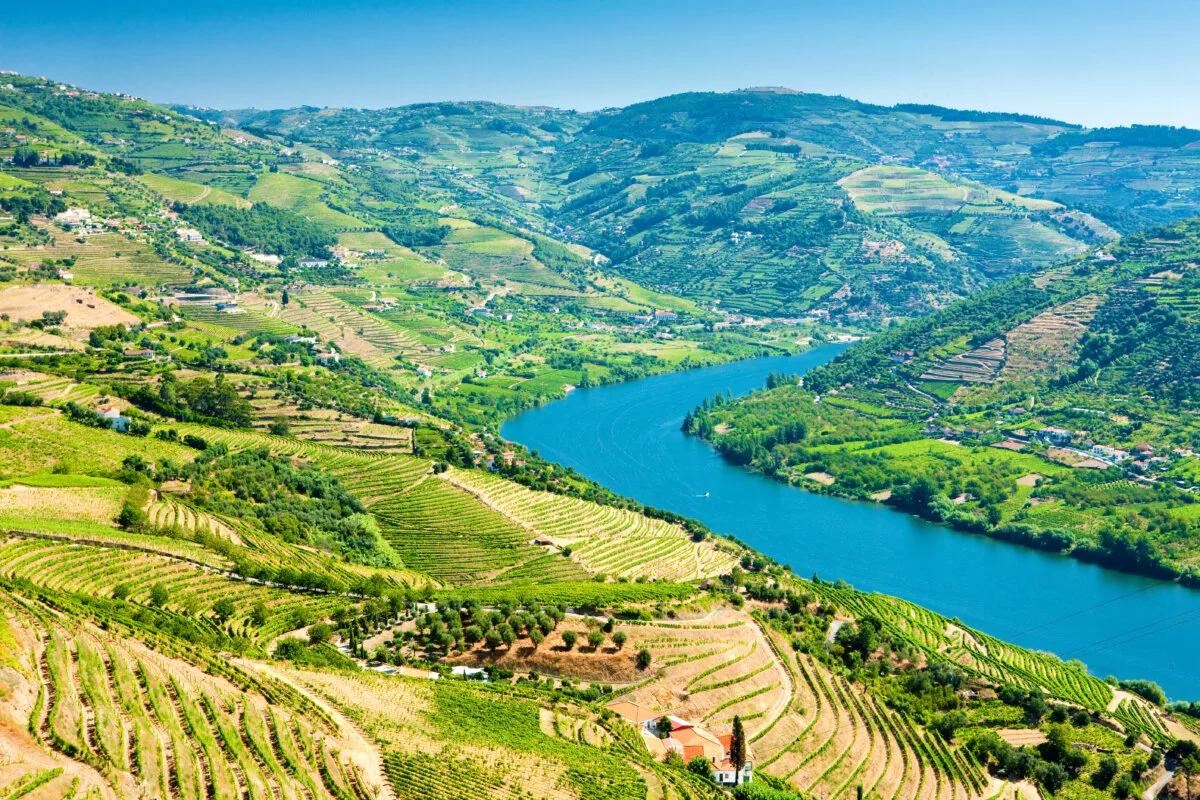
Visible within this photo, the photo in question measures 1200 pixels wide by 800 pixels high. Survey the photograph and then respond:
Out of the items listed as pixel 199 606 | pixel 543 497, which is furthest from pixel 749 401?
pixel 199 606

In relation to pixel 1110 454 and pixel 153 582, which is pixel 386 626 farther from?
pixel 1110 454

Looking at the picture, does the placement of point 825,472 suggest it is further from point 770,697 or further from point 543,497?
point 770,697

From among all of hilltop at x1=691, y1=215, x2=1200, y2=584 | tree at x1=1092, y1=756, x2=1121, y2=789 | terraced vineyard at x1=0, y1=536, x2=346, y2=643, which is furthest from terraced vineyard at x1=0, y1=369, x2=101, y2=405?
tree at x1=1092, y1=756, x2=1121, y2=789

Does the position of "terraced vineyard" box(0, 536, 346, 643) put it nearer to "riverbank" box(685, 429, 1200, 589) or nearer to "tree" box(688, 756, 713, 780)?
"tree" box(688, 756, 713, 780)

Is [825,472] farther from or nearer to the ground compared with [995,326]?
nearer to the ground

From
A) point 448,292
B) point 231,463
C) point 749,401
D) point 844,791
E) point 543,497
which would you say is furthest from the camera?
point 448,292

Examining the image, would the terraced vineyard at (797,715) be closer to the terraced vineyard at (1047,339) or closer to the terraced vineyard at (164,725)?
the terraced vineyard at (164,725)
